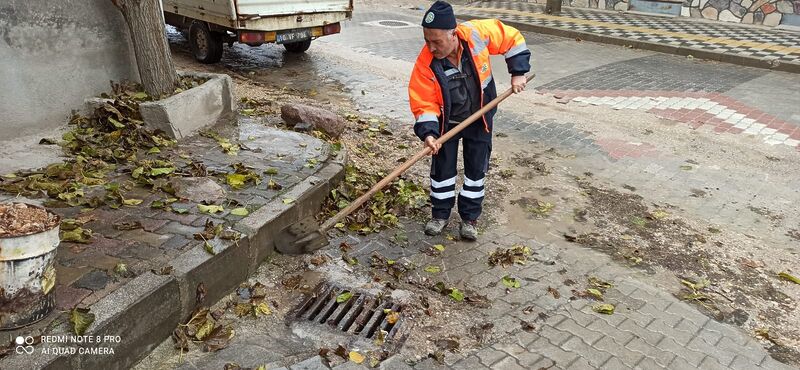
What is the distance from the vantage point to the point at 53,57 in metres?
5.44

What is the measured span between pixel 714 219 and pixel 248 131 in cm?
434

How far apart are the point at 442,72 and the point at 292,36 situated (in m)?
6.44

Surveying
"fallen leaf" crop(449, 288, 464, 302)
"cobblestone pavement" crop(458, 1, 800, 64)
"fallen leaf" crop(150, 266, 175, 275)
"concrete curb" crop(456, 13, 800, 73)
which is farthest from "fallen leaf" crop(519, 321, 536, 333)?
"cobblestone pavement" crop(458, 1, 800, 64)

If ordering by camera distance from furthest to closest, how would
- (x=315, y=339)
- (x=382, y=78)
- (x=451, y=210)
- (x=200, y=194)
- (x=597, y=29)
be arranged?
(x=597, y=29)
(x=382, y=78)
(x=451, y=210)
(x=200, y=194)
(x=315, y=339)

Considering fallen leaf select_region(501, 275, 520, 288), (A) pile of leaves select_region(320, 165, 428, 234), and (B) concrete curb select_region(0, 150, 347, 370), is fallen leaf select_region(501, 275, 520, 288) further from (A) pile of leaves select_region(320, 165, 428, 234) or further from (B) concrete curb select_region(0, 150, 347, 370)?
(B) concrete curb select_region(0, 150, 347, 370)

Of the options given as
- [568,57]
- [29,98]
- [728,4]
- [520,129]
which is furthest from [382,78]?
[728,4]

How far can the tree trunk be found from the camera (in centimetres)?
568

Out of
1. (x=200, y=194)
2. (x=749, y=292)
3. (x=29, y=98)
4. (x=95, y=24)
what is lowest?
(x=749, y=292)

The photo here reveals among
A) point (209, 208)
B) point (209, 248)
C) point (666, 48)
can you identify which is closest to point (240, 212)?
point (209, 208)

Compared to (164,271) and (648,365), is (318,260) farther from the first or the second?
(648,365)

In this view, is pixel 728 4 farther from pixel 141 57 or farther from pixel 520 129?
pixel 141 57

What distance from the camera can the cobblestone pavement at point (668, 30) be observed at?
38.7ft

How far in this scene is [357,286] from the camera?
4.05 m

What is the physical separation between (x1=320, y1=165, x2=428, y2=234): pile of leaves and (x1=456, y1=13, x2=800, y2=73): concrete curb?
837 centimetres
